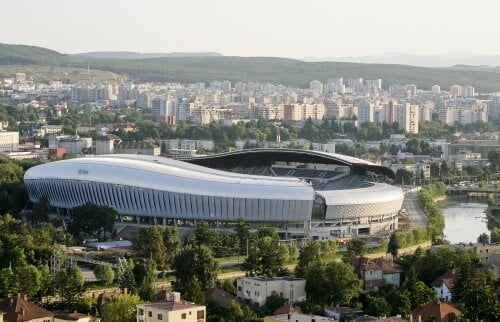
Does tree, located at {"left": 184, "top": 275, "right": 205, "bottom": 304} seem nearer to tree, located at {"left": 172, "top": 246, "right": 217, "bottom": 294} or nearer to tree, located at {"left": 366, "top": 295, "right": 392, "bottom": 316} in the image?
tree, located at {"left": 172, "top": 246, "right": 217, "bottom": 294}

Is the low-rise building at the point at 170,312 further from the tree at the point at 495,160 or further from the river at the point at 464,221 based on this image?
the tree at the point at 495,160

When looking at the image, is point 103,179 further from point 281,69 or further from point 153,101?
→ point 281,69

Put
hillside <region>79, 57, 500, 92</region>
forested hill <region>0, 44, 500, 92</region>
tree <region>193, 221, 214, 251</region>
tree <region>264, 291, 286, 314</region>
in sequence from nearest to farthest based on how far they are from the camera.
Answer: tree <region>264, 291, 286, 314</region>, tree <region>193, 221, 214, 251</region>, forested hill <region>0, 44, 500, 92</region>, hillside <region>79, 57, 500, 92</region>

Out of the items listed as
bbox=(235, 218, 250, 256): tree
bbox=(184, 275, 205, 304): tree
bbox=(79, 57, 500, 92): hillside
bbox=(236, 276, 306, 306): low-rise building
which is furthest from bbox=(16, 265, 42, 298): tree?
bbox=(79, 57, 500, 92): hillside

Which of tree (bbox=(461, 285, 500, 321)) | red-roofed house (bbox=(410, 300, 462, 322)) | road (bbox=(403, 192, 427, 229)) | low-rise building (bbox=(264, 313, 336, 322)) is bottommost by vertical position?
road (bbox=(403, 192, 427, 229))

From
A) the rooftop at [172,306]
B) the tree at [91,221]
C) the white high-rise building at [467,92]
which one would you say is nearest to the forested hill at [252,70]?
the white high-rise building at [467,92]

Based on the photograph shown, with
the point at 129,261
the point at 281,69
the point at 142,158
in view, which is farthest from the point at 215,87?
the point at 129,261

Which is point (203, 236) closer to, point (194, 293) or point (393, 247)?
point (393, 247)
